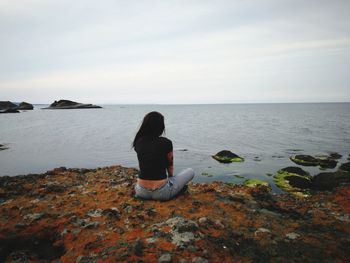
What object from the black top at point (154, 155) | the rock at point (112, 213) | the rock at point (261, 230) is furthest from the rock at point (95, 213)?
the rock at point (261, 230)

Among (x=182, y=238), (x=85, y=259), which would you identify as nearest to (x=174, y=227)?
(x=182, y=238)

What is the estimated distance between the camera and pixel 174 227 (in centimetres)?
645

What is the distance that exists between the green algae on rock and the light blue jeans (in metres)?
8.07

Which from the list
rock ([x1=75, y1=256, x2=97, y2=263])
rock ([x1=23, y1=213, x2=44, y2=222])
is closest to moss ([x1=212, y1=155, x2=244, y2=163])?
rock ([x1=23, y1=213, x2=44, y2=222])

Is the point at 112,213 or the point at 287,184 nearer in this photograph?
the point at 112,213

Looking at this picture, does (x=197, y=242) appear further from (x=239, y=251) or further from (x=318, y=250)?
(x=318, y=250)

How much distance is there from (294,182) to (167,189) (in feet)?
33.9

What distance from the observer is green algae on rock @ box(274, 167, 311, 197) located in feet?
44.8

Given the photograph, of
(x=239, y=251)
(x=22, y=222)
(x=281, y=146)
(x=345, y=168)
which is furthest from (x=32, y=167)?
(x=281, y=146)

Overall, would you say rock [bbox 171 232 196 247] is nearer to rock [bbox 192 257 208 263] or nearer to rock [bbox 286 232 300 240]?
rock [bbox 192 257 208 263]

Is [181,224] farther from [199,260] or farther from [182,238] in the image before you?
[199,260]

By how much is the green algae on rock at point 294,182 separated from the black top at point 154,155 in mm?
9235

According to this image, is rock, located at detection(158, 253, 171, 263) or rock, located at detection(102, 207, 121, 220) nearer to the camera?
rock, located at detection(158, 253, 171, 263)

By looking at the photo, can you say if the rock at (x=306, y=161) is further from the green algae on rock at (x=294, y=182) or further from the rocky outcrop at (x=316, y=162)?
the green algae on rock at (x=294, y=182)
